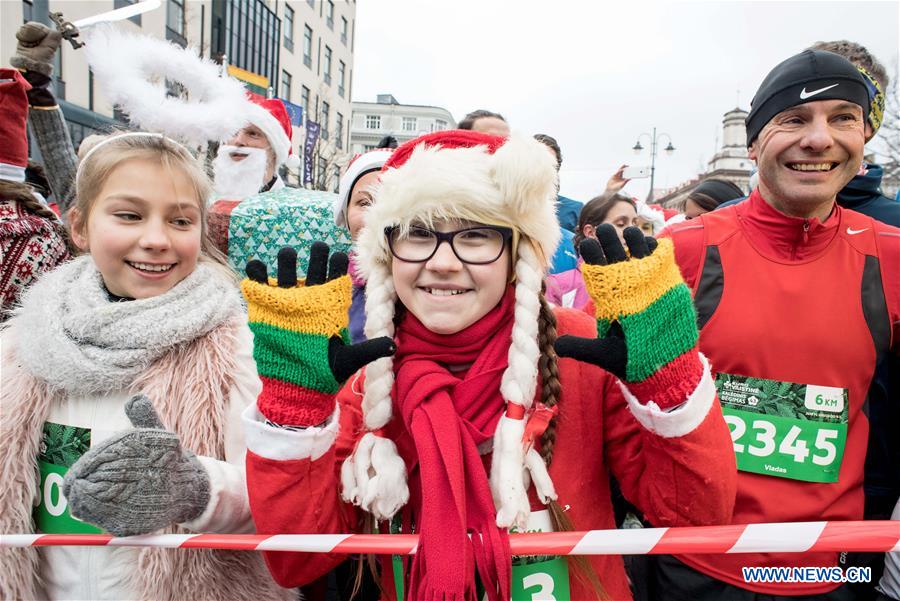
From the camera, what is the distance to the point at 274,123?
12.8ft

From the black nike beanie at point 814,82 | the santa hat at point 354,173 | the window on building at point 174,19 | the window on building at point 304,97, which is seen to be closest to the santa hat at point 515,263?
the black nike beanie at point 814,82

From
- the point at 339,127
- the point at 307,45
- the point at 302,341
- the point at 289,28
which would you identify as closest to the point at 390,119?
the point at 339,127

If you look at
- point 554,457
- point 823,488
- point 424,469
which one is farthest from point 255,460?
point 823,488

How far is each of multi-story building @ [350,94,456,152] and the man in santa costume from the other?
6716cm

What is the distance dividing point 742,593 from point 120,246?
2.26m

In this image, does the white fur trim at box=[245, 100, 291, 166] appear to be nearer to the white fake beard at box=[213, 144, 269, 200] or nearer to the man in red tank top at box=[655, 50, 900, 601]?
the white fake beard at box=[213, 144, 269, 200]

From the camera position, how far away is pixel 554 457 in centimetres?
149

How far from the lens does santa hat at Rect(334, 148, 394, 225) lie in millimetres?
2779

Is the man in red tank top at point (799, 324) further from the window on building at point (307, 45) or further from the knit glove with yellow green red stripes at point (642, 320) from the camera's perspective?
the window on building at point (307, 45)

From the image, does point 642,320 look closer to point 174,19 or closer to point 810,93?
point 810,93

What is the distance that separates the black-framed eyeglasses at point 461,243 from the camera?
1.47m

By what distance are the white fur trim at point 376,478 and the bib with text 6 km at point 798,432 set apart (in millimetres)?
1090

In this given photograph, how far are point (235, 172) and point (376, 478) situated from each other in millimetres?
2966

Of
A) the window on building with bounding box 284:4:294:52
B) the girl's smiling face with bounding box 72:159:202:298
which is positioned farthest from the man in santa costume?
the window on building with bounding box 284:4:294:52
